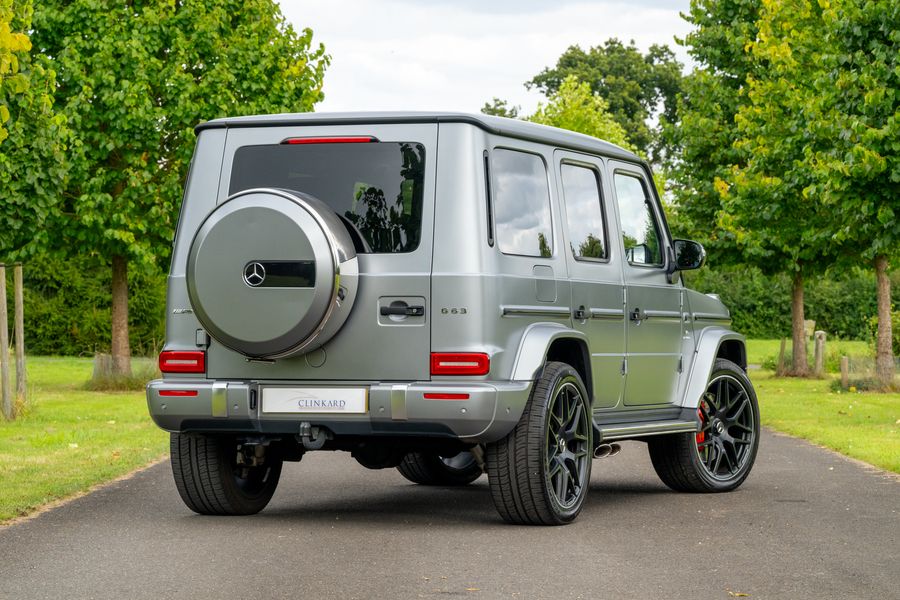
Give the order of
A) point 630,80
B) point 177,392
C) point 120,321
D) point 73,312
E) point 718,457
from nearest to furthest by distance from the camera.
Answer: point 177,392, point 718,457, point 120,321, point 73,312, point 630,80

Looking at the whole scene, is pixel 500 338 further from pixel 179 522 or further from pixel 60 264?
pixel 60 264

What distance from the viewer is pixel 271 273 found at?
8.08 meters

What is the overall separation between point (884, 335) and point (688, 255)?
16129mm

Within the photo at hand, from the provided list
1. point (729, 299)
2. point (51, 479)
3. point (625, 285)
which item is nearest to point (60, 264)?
point (729, 299)

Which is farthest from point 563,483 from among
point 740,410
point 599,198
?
point 740,410

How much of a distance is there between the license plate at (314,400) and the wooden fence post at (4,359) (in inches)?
354

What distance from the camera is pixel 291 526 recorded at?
8820mm

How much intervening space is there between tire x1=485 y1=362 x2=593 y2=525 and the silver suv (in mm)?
12

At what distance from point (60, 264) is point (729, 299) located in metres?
19.9

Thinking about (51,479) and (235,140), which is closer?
(235,140)

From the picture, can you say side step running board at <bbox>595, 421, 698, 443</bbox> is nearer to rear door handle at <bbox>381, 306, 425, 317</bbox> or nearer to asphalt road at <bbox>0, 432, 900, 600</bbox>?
asphalt road at <bbox>0, 432, 900, 600</bbox>

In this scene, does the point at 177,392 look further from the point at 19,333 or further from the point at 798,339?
the point at 798,339

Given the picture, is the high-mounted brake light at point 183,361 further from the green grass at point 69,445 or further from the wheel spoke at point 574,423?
the wheel spoke at point 574,423

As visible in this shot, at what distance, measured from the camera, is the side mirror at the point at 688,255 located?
10500 mm
